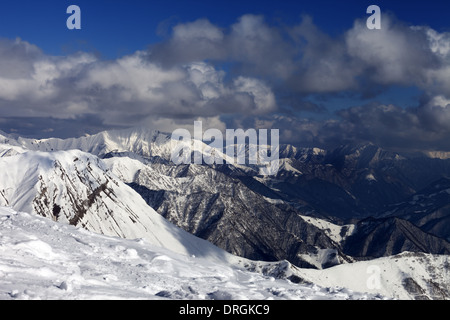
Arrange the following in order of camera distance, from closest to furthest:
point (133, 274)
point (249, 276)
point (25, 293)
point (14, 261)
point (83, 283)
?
1. point (25, 293)
2. point (83, 283)
3. point (14, 261)
4. point (133, 274)
5. point (249, 276)

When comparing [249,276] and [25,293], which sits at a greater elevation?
[25,293]

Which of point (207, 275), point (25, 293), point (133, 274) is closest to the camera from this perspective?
A: point (25, 293)

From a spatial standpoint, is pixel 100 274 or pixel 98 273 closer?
pixel 100 274

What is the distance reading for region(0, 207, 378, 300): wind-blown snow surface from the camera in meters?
33.3

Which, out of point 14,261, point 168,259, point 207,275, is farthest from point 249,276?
point 14,261

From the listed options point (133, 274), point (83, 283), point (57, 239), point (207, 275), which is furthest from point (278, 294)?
point (57, 239)

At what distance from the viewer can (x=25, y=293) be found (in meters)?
29.7

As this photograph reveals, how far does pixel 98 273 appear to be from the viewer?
40.5 m

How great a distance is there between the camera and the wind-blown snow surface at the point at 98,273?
33.3m
